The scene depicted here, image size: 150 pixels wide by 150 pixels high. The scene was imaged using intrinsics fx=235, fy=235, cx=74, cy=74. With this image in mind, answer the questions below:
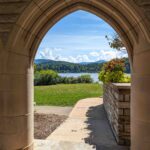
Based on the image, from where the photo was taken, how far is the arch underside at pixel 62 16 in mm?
4129

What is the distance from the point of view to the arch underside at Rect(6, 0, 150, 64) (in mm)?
4129

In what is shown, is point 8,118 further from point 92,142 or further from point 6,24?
point 92,142

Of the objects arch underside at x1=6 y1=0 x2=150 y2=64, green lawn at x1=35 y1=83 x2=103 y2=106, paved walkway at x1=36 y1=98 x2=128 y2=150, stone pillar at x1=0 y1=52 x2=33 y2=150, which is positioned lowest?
paved walkway at x1=36 y1=98 x2=128 y2=150

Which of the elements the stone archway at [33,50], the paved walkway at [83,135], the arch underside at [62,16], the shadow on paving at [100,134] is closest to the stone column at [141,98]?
the stone archway at [33,50]

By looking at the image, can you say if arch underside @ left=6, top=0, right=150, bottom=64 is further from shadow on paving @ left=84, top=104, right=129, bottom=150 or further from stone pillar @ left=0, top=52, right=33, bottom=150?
shadow on paving @ left=84, top=104, right=129, bottom=150

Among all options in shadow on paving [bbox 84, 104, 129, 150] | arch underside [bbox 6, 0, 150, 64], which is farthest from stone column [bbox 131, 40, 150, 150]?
shadow on paving [bbox 84, 104, 129, 150]

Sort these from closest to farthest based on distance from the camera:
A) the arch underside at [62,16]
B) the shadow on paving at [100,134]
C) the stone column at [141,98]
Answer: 1. the stone column at [141,98]
2. the arch underside at [62,16]
3. the shadow on paving at [100,134]

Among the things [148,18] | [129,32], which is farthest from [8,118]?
[148,18]

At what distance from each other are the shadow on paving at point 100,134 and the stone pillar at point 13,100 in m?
2.09

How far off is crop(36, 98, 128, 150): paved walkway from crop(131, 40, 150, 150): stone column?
5.75 ft

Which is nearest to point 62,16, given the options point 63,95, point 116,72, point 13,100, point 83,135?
point 13,100

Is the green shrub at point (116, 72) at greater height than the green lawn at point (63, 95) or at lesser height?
greater

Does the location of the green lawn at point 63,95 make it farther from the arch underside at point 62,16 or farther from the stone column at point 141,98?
the stone column at point 141,98

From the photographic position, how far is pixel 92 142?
20.5 feet
